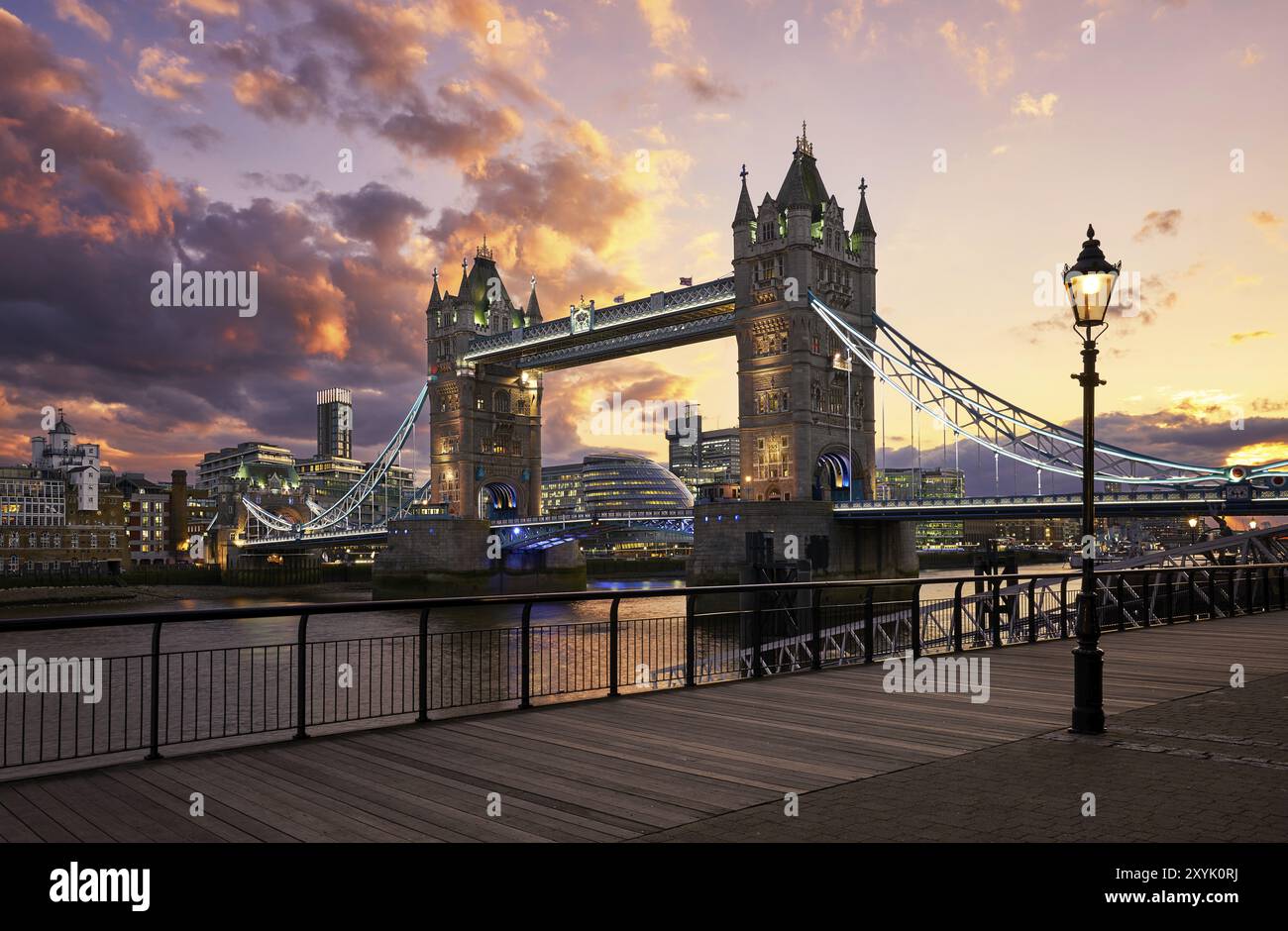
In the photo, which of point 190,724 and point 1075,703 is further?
point 190,724

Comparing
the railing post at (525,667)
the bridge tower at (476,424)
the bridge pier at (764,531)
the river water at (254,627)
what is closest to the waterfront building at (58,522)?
the river water at (254,627)

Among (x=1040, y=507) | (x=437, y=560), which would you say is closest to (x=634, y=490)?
(x=437, y=560)

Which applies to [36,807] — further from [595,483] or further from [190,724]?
[595,483]

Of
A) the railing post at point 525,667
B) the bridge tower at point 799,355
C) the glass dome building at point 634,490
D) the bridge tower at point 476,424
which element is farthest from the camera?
the glass dome building at point 634,490

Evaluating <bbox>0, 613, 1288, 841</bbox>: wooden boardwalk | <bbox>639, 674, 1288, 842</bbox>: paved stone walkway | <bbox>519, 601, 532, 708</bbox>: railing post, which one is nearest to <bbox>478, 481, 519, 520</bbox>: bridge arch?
<bbox>519, 601, 532, 708</bbox>: railing post

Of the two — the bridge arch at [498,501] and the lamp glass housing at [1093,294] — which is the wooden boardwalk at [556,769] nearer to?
the lamp glass housing at [1093,294]

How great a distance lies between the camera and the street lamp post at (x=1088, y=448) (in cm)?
860

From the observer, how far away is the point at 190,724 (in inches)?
906

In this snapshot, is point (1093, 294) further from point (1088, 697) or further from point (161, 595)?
point (161, 595)

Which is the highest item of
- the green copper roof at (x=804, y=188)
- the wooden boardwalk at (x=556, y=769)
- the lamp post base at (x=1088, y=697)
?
the green copper roof at (x=804, y=188)

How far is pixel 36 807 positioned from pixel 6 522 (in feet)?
379

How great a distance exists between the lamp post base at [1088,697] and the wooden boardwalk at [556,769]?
43 centimetres

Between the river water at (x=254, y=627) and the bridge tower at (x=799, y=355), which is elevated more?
the bridge tower at (x=799, y=355)

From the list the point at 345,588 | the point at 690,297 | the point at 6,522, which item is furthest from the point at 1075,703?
the point at 6,522
